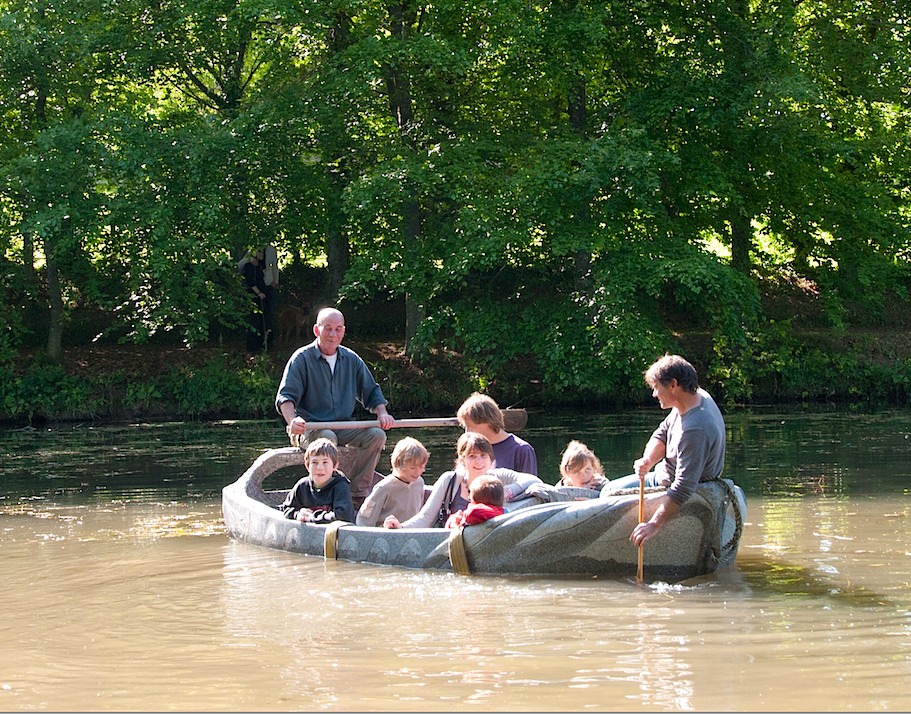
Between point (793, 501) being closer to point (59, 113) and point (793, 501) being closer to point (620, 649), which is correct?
point (620, 649)

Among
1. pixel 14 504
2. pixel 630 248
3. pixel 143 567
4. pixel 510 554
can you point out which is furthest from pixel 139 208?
pixel 510 554

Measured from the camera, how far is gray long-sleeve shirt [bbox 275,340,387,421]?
10.9 m

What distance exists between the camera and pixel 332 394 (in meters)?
11.0

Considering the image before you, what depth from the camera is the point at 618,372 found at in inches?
829

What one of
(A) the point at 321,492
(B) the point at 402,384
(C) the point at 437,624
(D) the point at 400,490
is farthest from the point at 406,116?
(C) the point at 437,624

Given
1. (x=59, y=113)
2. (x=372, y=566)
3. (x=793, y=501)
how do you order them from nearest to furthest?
(x=372, y=566) → (x=793, y=501) → (x=59, y=113)

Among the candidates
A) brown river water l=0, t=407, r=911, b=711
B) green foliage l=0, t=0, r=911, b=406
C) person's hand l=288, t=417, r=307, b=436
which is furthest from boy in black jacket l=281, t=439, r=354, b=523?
green foliage l=0, t=0, r=911, b=406

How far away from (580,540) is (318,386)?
320 cm

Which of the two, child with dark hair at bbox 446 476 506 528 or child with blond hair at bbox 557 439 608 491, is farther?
child with blond hair at bbox 557 439 608 491

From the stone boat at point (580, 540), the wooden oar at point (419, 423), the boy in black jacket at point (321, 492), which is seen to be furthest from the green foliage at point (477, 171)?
the stone boat at point (580, 540)

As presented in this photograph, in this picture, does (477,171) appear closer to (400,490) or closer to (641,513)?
(400,490)

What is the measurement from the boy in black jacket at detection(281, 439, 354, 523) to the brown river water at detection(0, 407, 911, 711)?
40 cm

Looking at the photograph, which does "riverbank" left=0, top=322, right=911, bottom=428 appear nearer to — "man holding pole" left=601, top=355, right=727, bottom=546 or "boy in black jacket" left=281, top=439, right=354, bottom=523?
"boy in black jacket" left=281, top=439, right=354, bottom=523

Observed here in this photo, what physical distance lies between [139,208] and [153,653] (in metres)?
15.7
